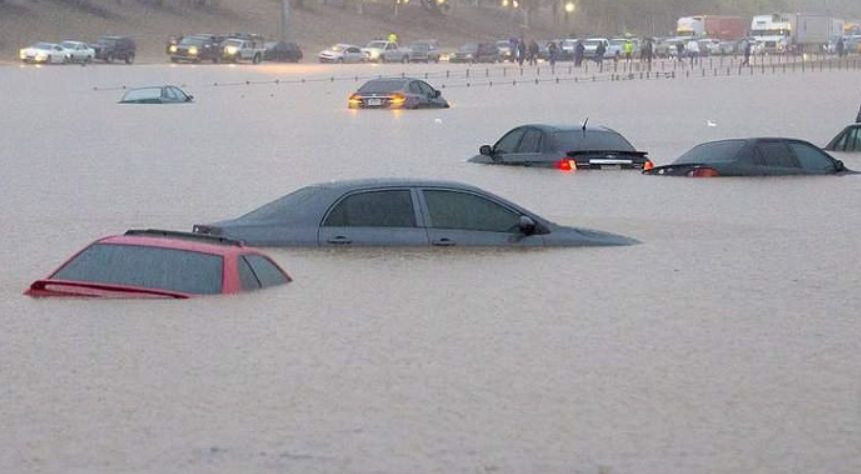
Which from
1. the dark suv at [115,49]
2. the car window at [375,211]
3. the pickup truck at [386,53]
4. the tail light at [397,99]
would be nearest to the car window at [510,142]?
the car window at [375,211]

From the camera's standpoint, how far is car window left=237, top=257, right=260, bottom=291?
17.0m

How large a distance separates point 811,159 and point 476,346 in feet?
57.6

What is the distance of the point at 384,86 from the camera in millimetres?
61000

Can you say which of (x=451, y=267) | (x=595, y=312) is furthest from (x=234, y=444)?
(x=451, y=267)

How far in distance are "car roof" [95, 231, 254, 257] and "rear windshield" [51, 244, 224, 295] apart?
55 millimetres

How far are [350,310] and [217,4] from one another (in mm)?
111585

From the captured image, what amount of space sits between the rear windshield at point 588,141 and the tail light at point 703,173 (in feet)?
5.63

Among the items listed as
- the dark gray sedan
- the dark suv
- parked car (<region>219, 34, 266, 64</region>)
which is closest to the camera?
the dark gray sedan

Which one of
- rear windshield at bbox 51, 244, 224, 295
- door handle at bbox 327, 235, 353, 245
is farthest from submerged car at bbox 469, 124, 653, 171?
rear windshield at bbox 51, 244, 224, 295

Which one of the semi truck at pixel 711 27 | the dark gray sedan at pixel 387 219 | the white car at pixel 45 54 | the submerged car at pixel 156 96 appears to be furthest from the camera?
the semi truck at pixel 711 27

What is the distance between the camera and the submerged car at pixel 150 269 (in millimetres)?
16406

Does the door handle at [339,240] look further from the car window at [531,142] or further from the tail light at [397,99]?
the tail light at [397,99]

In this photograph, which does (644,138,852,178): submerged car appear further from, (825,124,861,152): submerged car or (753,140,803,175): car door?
(825,124,861,152): submerged car

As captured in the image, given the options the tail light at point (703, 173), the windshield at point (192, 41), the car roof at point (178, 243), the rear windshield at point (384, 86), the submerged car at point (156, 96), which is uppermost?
the windshield at point (192, 41)
